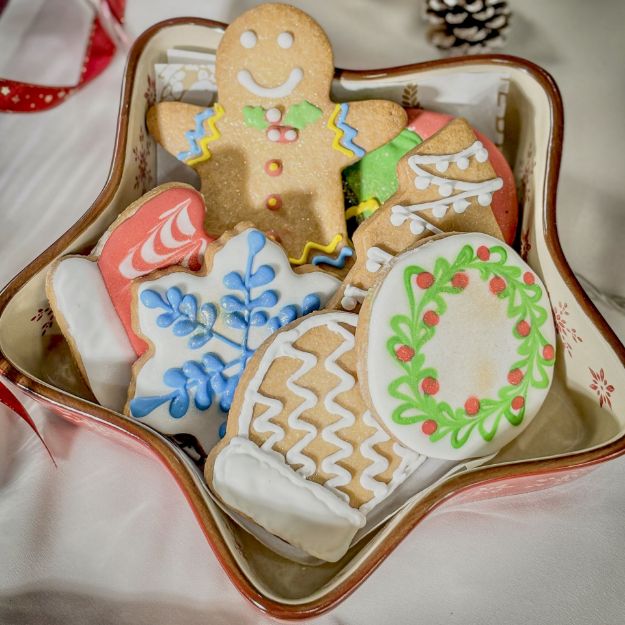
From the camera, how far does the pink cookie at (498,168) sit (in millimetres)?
920

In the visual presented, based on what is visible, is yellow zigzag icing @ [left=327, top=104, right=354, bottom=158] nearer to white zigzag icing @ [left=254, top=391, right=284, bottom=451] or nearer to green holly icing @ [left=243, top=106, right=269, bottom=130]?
green holly icing @ [left=243, top=106, right=269, bottom=130]

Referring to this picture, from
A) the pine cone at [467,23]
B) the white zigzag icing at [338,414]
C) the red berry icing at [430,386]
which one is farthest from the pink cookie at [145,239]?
the pine cone at [467,23]

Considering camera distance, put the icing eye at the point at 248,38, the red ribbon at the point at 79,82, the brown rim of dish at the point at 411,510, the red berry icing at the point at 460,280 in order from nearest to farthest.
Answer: the brown rim of dish at the point at 411,510
the red berry icing at the point at 460,280
the icing eye at the point at 248,38
the red ribbon at the point at 79,82

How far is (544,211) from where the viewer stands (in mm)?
898

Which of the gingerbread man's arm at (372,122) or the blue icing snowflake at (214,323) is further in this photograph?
the gingerbread man's arm at (372,122)

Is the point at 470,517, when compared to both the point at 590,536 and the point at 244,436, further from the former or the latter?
the point at 244,436

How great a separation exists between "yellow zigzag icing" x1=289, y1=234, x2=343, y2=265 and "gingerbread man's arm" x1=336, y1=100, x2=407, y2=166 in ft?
0.34

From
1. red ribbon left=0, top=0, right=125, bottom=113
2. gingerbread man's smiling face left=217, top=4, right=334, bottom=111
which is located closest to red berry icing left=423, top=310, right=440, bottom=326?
gingerbread man's smiling face left=217, top=4, right=334, bottom=111

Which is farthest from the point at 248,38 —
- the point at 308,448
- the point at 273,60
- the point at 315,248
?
the point at 308,448

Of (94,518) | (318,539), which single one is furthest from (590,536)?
(94,518)

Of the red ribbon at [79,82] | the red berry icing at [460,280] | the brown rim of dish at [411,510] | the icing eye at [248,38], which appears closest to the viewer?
the brown rim of dish at [411,510]

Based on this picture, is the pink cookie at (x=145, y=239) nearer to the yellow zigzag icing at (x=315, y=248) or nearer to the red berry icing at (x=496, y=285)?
the yellow zigzag icing at (x=315, y=248)

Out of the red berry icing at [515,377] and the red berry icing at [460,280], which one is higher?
the red berry icing at [460,280]

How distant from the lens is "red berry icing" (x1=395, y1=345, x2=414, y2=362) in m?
0.79
